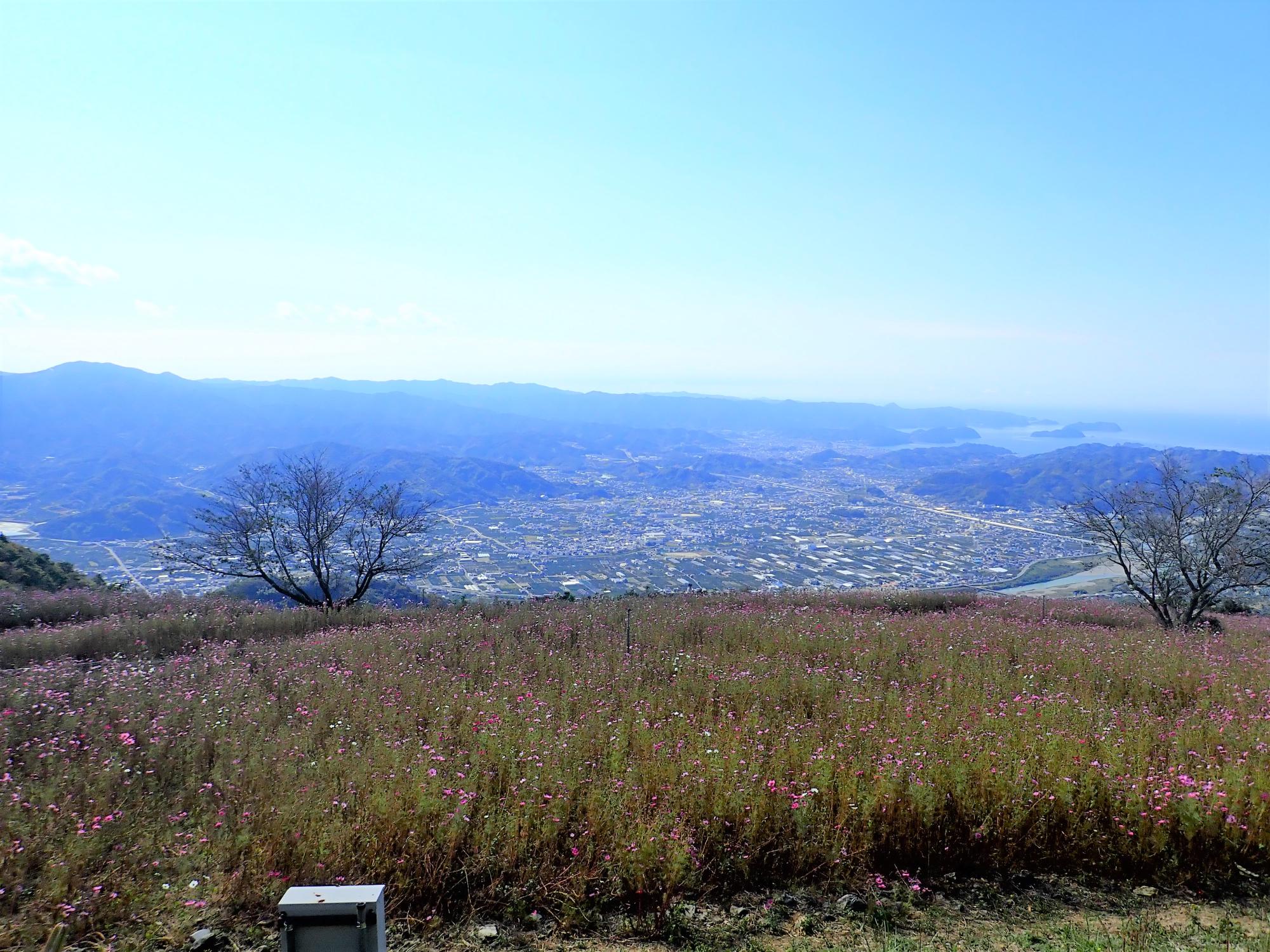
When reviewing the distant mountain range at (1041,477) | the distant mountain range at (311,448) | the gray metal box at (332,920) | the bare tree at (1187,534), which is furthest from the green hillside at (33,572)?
the distant mountain range at (1041,477)

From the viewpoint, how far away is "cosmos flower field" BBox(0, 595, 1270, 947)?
4.24m

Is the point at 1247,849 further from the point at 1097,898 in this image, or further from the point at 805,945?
the point at 805,945

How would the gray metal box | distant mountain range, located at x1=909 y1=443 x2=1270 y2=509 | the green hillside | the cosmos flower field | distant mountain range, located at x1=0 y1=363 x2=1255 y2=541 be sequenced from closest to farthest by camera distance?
the gray metal box, the cosmos flower field, the green hillside, distant mountain range, located at x1=0 y1=363 x2=1255 y2=541, distant mountain range, located at x1=909 y1=443 x2=1270 y2=509

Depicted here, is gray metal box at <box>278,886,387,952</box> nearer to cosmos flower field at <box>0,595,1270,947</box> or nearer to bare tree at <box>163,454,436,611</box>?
cosmos flower field at <box>0,595,1270,947</box>

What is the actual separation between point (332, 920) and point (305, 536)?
1539 centimetres

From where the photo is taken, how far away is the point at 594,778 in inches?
204

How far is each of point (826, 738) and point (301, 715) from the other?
545 cm

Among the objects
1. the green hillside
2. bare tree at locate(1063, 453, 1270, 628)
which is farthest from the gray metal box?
the green hillside

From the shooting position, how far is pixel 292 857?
4324mm

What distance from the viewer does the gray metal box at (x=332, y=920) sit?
255 cm

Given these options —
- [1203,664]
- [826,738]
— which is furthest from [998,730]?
[1203,664]

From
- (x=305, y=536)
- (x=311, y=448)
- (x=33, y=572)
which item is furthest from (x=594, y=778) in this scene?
(x=311, y=448)

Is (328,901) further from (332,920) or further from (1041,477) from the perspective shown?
(1041,477)

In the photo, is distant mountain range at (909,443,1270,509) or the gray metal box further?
distant mountain range at (909,443,1270,509)
